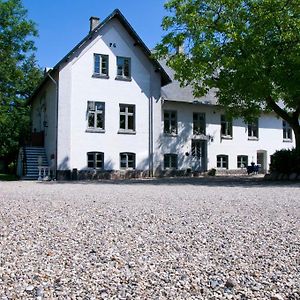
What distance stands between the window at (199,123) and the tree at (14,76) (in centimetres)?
1438

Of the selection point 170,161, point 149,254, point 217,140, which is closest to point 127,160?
point 170,161

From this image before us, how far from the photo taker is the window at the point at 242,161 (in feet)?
110

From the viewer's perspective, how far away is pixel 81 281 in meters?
4.33

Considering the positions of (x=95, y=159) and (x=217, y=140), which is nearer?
(x=95, y=159)

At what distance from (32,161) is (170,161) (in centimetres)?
932

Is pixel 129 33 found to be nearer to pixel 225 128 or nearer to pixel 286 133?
pixel 225 128

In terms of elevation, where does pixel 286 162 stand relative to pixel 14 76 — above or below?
below

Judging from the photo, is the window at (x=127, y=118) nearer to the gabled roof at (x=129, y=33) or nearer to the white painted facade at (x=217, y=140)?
the white painted facade at (x=217, y=140)

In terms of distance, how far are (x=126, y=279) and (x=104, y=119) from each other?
23.4m

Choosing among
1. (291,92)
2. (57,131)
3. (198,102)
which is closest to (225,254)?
(291,92)

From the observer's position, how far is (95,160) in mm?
27312

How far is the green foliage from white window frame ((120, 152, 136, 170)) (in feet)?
29.8

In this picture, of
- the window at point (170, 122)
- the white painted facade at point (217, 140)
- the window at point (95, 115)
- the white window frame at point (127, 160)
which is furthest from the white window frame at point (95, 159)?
the window at point (170, 122)

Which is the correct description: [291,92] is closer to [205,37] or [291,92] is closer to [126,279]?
[205,37]
